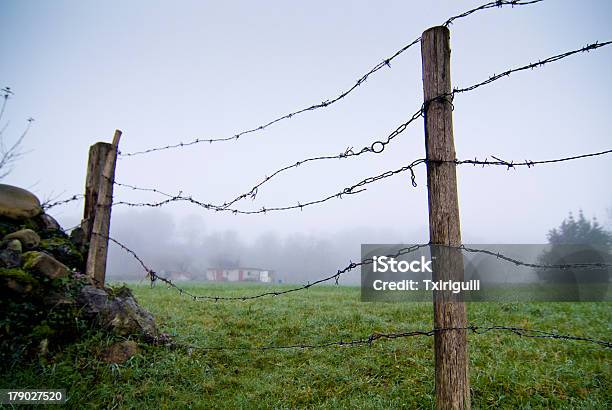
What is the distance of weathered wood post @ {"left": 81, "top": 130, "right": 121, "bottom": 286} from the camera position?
5.98 metres

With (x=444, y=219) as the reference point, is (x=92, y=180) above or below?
above

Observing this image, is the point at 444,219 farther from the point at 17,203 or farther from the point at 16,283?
the point at 17,203

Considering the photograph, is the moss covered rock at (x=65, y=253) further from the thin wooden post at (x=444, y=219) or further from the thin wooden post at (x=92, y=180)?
the thin wooden post at (x=444, y=219)

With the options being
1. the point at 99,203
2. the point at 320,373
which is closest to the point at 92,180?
the point at 99,203

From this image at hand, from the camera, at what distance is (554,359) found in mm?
5555

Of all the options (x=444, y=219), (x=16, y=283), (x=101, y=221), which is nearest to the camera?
(x=444, y=219)

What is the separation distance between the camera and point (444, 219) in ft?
→ 9.84

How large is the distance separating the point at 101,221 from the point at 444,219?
5199mm

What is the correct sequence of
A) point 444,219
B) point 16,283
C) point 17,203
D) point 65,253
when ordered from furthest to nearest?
point 17,203 < point 65,253 < point 16,283 < point 444,219

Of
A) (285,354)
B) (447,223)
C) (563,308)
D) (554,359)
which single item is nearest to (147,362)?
(285,354)

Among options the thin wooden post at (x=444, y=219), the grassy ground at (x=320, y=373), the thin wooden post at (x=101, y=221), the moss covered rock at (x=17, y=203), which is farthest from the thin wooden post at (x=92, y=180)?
the thin wooden post at (x=444, y=219)

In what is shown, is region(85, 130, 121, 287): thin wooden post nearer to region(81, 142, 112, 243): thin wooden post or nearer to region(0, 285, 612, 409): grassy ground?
region(81, 142, 112, 243): thin wooden post

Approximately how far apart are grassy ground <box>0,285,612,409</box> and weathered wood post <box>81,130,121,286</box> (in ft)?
4.25

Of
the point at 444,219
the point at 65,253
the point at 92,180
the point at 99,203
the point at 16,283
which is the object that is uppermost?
the point at 92,180
